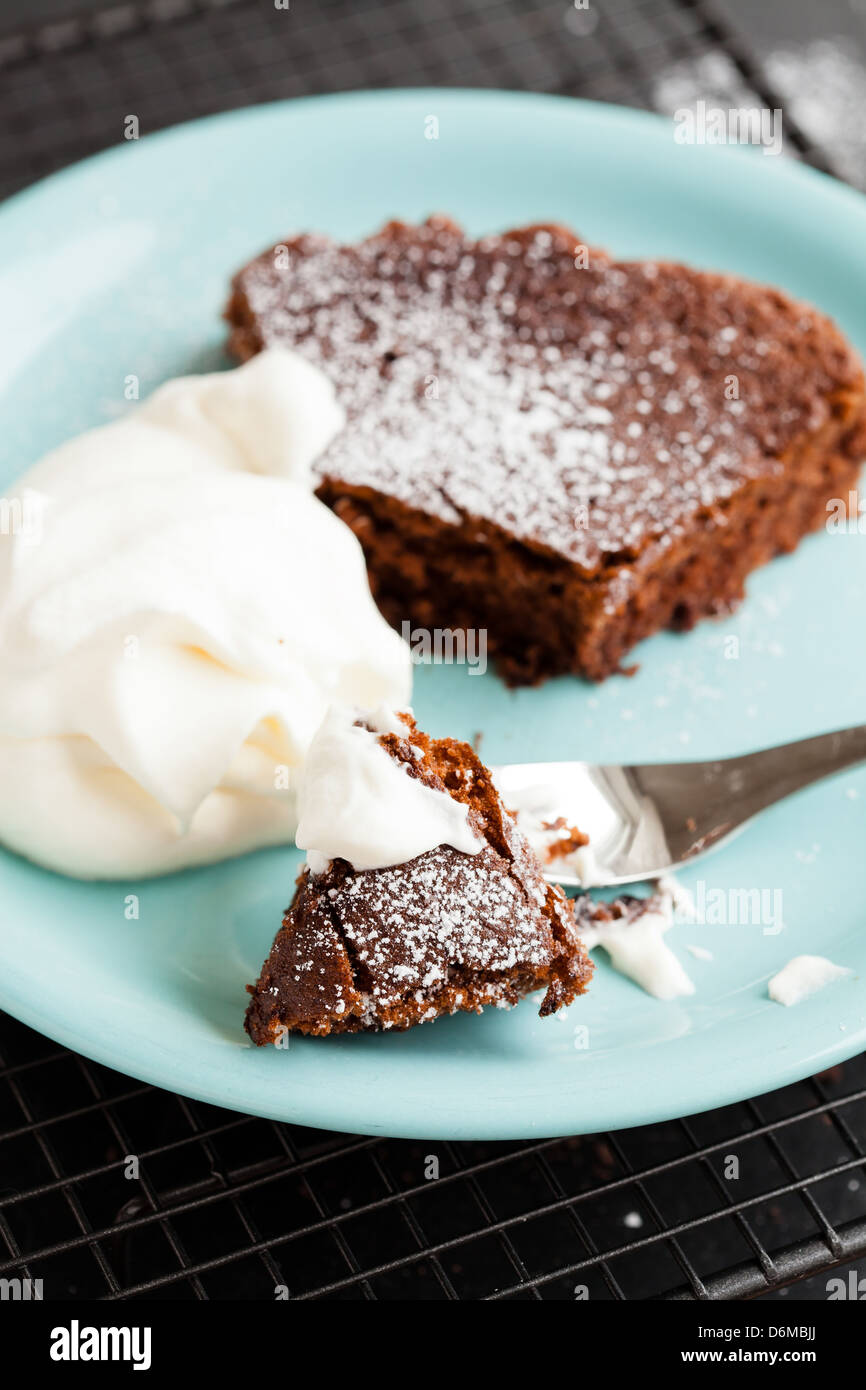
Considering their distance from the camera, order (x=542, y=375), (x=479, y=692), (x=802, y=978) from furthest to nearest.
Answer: (x=542, y=375), (x=479, y=692), (x=802, y=978)

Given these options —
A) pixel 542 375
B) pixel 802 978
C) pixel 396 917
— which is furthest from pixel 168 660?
pixel 802 978

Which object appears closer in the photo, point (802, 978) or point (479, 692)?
point (802, 978)

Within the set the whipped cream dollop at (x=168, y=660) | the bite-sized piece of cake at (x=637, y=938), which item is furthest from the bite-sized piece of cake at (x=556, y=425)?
the bite-sized piece of cake at (x=637, y=938)

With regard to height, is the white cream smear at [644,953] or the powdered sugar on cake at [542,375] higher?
the powdered sugar on cake at [542,375]

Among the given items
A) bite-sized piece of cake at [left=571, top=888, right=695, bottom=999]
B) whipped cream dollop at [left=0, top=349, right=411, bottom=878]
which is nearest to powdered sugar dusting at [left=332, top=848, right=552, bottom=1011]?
bite-sized piece of cake at [left=571, top=888, right=695, bottom=999]

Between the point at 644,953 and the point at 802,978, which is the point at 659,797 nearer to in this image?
the point at 644,953

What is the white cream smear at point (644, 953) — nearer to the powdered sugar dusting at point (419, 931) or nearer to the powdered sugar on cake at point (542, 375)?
the powdered sugar dusting at point (419, 931)

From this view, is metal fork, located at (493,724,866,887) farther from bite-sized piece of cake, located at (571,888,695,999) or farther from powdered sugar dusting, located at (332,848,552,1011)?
powdered sugar dusting, located at (332,848,552,1011)
